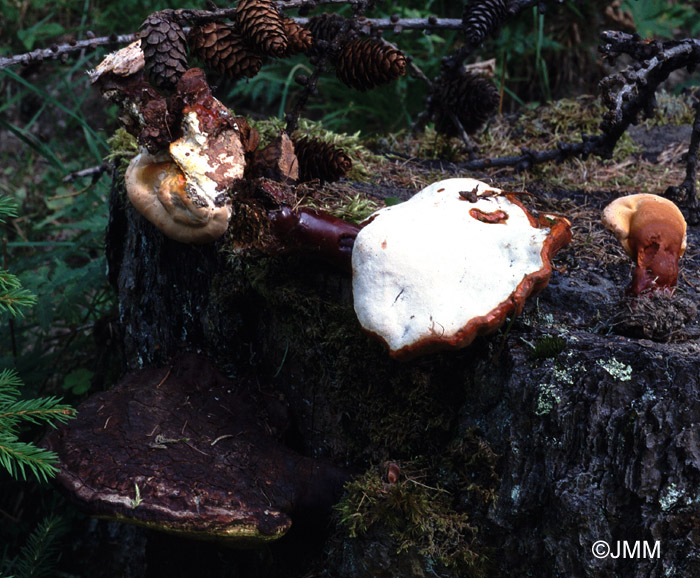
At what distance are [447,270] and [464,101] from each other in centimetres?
173

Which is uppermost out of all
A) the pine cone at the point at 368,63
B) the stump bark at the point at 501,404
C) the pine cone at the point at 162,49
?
the pine cone at the point at 162,49

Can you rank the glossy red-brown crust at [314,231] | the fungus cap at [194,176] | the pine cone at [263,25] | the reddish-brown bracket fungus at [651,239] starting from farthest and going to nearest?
the pine cone at [263,25], the fungus cap at [194,176], the glossy red-brown crust at [314,231], the reddish-brown bracket fungus at [651,239]

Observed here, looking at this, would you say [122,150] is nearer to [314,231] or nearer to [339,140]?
[339,140]

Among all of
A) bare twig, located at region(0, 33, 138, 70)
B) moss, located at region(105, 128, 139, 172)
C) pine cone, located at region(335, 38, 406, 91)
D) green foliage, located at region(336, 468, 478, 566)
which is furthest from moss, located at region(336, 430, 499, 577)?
bare twig, located at region(0, 33, 138, 70)

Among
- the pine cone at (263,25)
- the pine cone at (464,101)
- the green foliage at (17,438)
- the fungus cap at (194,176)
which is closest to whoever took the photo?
the green foliage at (17,438)

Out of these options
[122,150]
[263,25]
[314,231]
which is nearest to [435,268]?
[314,231]

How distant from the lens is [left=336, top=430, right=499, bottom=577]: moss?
1.91 metres

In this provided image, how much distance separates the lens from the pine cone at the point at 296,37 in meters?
2.46

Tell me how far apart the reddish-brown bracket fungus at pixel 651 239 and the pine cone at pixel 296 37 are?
1.32 m

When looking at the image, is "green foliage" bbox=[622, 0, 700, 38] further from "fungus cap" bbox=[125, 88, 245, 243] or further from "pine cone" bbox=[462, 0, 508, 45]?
"fungus cap" bbox=[125, 88, 245, 243]

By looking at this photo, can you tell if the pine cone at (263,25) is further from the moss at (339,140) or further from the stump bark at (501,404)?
the stump bark at (501,404)

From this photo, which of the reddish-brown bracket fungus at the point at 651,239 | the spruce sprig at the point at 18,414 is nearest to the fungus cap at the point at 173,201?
the spruce sprig at the point at 18,414

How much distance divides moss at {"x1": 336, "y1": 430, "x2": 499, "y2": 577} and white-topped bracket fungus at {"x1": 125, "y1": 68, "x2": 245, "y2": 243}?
40.9 inches

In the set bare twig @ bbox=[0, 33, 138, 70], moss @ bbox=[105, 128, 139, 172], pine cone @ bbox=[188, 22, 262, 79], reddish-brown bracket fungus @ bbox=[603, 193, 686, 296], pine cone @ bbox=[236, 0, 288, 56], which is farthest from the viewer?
moss @ bbox=[105, 128, 139, 172]
